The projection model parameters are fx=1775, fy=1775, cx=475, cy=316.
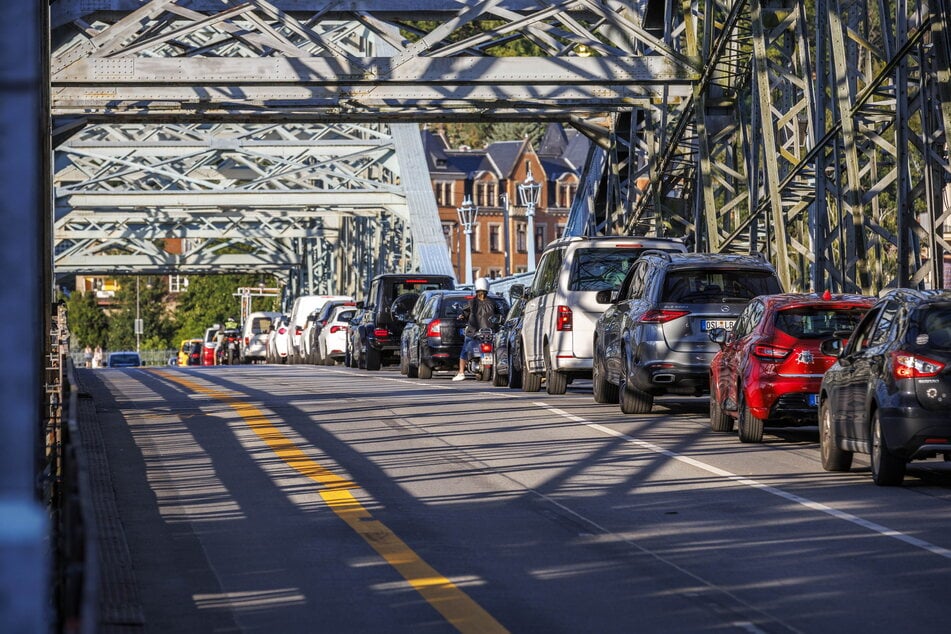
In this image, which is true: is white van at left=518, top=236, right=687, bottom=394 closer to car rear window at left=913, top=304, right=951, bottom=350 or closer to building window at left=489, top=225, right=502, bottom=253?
car rear window at left=913, top=304, right=951, bottom=350

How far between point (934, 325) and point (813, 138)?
12142 mm

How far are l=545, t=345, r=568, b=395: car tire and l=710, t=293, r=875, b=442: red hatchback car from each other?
6530 mm

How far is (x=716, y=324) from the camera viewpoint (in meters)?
20.4

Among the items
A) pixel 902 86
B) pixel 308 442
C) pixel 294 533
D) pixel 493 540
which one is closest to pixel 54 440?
pixel 294 533

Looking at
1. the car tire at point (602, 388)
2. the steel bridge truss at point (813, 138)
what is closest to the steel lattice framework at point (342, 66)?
the steel bridge truss at point (813, 138)

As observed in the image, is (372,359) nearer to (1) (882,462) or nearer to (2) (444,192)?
(1) (882,462)

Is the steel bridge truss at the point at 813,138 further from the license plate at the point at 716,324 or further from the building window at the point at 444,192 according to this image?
the building window at the point at 444,192

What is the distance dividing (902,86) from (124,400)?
11.1 m

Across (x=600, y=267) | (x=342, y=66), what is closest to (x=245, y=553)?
(x=600, y=267)

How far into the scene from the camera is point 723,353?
1867 cm

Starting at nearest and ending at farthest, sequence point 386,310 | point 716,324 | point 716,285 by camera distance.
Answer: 1. point 716,324
2. point 716,285
3. point 386,310

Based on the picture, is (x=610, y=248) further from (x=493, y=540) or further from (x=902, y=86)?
(x=493, y=540)

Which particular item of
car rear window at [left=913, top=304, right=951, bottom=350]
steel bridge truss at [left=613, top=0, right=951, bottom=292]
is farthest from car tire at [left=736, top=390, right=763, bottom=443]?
steel bridge truss at [left=613, top=0, right=951, bottom=292]

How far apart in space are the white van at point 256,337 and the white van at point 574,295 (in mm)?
41682
